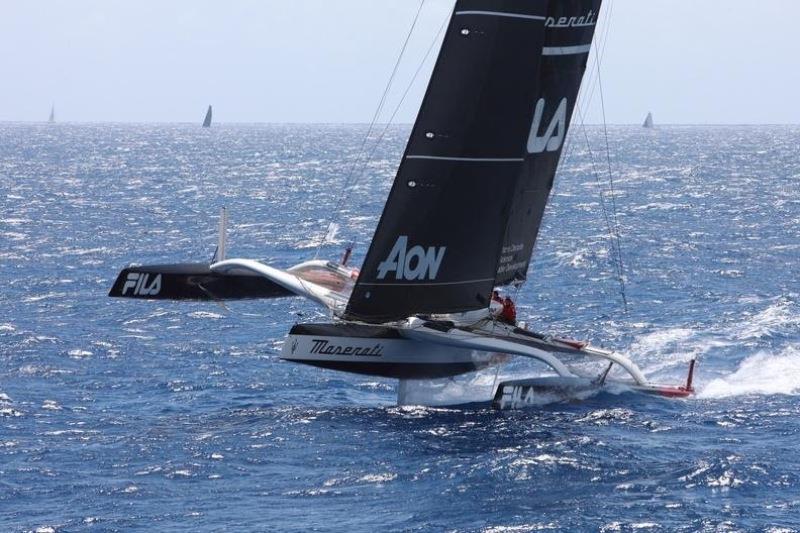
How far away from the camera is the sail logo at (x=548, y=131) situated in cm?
2091

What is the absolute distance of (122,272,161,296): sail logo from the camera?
21.9 meters

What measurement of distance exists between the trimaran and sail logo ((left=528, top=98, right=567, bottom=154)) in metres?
0.02

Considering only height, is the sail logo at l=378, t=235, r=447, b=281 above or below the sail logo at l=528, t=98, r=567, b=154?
below

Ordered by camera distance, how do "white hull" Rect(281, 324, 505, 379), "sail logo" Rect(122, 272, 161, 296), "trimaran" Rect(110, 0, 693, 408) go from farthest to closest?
"sail logo" Rect(122, 272, 161, 296) < "white hull" Rect(281, 324, 505, 379) < "trimaran" Rect(110, 0, 693, 408)

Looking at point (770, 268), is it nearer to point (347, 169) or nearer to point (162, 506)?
point (162, 506)

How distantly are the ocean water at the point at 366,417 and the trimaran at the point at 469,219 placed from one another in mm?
859

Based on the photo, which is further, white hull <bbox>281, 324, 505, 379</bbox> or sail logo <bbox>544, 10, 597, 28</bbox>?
sail logo <bbox>544, 10, 597, 28</bbox>

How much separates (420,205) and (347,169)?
7312cm

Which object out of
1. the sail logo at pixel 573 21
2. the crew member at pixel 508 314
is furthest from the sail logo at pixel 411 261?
the sail logo at pixel 573 21

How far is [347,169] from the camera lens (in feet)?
302

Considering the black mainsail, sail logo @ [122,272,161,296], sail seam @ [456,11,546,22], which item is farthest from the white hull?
sail seam @ [456,11,546,22]

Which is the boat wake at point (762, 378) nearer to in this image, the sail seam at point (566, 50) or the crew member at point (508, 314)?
the crew member at point (508, 314)

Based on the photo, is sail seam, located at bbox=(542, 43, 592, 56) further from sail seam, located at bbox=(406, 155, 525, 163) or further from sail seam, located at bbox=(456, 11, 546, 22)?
sail seam, located at bbox=(406, 155, 525, 163)

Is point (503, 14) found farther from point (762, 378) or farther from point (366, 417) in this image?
point (762, 378)
